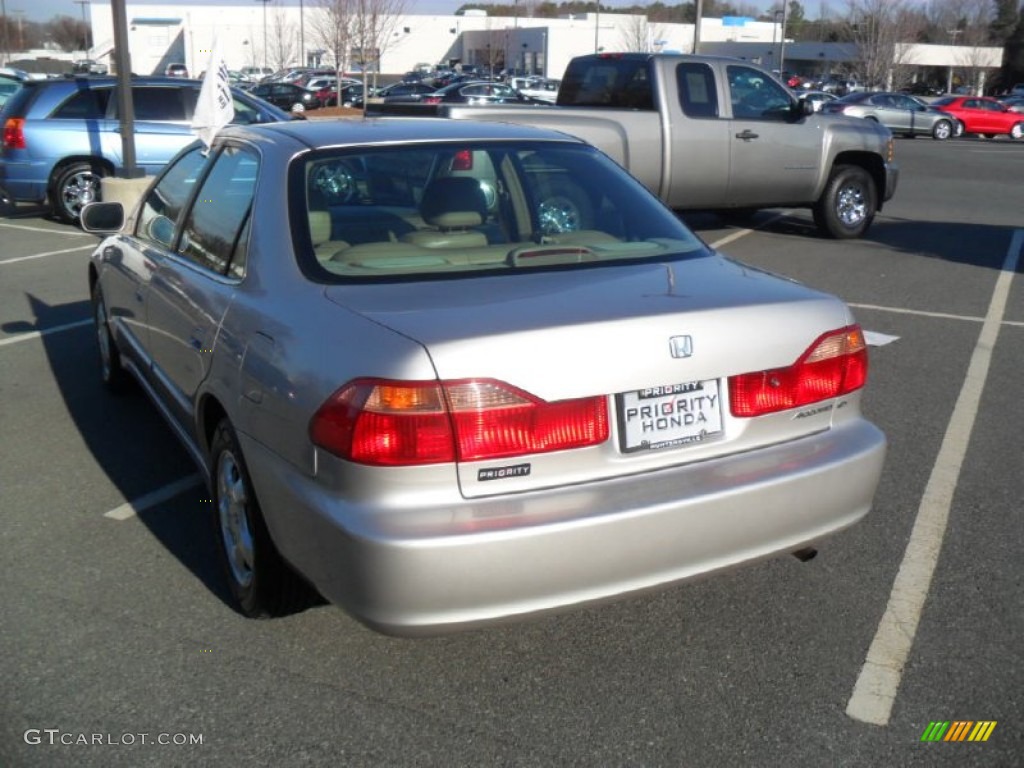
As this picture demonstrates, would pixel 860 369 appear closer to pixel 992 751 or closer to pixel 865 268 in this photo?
pixel 992 751

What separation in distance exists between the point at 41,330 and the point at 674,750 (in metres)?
6.52

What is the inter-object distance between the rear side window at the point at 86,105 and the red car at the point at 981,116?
3147 centimetres

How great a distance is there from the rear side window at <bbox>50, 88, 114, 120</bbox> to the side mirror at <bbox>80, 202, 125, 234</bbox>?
8.60 m

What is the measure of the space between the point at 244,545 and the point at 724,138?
9.67 metres

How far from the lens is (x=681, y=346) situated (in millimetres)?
3205

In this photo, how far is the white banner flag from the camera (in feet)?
24.8

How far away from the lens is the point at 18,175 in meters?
13.4

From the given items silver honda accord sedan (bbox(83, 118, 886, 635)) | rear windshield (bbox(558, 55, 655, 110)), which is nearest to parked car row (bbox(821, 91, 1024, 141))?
rear windshield (bbox(558, 55, 655, 110))

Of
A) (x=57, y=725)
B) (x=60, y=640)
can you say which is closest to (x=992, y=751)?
(x=57, y=725)

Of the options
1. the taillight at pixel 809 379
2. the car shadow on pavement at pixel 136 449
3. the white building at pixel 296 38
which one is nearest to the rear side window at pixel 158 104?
the car shadow on pavement at pixel 136 449

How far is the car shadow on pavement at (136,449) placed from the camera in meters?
4.50

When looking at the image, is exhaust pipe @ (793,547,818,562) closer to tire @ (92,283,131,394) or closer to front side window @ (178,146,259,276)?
front side window @ (178,146,259,276)

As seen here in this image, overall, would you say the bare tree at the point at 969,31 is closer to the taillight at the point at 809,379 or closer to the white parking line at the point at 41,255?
the white parking line at the point at 41,255

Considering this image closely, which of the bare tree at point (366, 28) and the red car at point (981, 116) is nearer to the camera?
the red car at point (981, 116)
